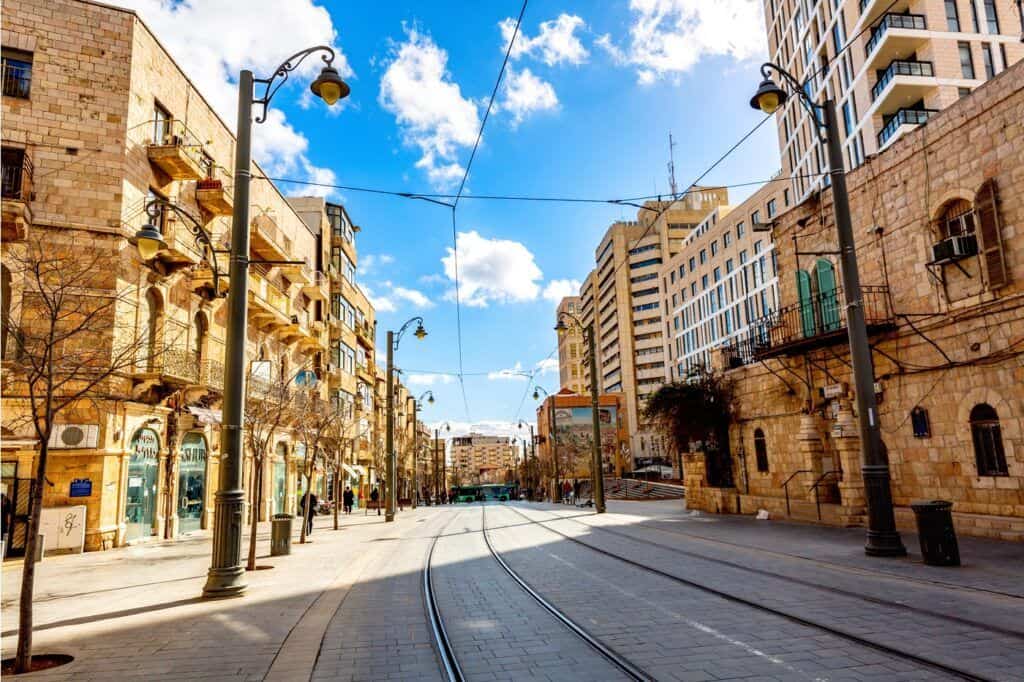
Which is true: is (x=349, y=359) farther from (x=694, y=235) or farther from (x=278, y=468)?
(x=694, y=235)

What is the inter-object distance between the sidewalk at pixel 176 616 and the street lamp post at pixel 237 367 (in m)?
0.44

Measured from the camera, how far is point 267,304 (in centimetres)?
2619

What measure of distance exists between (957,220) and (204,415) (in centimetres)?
2169

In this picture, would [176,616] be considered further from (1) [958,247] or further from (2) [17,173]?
(1) [958,247]

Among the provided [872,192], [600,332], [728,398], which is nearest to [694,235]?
[600,332]

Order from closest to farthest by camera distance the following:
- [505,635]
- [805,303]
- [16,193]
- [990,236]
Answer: [505,635]
[990,236]
[16,193]
[805,303]

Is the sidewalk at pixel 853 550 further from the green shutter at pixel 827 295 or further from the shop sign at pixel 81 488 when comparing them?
the shop sign at pixel 81 488

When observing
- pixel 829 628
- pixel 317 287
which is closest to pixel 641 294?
pixel 317 287

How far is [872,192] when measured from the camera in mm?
16547

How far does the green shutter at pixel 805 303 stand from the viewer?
19.4 meters

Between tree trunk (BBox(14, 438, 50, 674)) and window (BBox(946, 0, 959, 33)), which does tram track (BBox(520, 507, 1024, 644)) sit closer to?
tree trunk (BBox(14, 438, 50, 674))

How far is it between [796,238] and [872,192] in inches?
141

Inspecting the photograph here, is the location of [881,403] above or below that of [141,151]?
below

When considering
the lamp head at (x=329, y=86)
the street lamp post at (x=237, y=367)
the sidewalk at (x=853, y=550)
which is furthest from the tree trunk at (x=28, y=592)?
the sidewalk at (x=853, y=550)
